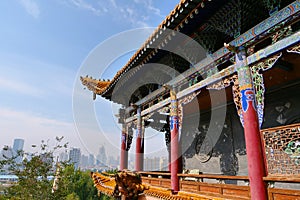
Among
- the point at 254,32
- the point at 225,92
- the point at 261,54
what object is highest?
the point at 254,32

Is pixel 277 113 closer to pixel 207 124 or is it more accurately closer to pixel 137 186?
pixel 207 124

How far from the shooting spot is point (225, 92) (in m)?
6.93

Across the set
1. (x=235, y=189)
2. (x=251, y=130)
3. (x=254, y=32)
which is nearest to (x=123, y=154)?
(x=235, y=189)

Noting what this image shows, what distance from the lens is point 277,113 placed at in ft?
20.1

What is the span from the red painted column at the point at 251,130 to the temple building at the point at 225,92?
0.02m

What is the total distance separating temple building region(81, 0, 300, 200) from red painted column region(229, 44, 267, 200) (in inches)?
0.6

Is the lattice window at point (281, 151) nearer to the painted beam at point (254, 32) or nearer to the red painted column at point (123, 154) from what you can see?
the painted beam at point (254, 32)

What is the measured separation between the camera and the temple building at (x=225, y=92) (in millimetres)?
3543

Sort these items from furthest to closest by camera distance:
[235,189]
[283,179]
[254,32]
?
[254,32] < [235,189] < [283,179]

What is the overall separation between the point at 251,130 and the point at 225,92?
3.36 m

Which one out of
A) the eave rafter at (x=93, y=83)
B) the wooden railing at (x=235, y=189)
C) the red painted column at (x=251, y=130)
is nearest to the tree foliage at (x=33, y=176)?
the eave rafter at (x=93, y=83)

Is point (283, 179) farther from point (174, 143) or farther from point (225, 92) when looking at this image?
Result: point (225, 92)

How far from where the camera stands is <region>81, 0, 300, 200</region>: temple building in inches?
139

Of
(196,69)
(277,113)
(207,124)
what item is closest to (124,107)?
(207,124)
